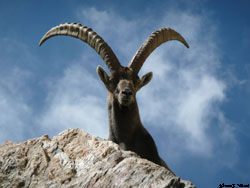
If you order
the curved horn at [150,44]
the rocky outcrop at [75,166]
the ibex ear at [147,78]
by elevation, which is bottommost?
the rocky outcrop at [75,166]

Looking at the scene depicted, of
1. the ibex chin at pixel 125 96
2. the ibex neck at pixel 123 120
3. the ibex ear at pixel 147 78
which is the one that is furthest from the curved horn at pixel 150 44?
the ibex neck at pixel 123 120

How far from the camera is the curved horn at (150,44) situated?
40.2 feet

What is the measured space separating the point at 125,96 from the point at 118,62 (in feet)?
6.24

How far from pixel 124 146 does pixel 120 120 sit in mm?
739

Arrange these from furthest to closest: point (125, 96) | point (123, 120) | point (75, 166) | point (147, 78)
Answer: point (147, 78) → point (123, 120) → point (125, 96) → point (75, 166)

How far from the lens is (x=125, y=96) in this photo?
10.5 m

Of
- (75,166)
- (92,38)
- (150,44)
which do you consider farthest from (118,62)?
(75,166)

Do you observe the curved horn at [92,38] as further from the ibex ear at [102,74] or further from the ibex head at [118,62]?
the ibex ear at [102,74]

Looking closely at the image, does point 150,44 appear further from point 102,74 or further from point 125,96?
point 125,96

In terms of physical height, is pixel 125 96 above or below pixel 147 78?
below

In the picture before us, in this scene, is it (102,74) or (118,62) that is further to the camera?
(118,62)

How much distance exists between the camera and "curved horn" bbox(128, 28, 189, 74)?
12266 mm

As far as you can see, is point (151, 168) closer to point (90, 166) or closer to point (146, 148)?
point (90, 166)

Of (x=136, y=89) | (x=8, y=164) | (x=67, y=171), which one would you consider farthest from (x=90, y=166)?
(x=136, y=89)
